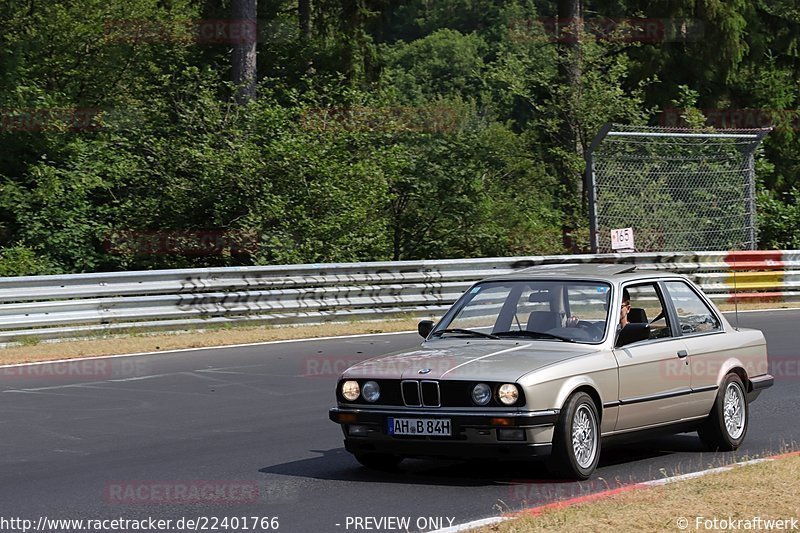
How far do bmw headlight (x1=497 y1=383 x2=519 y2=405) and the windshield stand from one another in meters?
1.11

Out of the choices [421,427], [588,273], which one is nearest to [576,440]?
[421,427]

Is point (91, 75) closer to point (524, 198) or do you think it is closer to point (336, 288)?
point (524, 198)

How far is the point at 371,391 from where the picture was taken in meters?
8.74

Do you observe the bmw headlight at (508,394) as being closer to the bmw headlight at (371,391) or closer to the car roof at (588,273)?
the bmw headlight at (371,391)

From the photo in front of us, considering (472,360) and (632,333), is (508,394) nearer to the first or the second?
(472,360)

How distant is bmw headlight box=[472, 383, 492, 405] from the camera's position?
8.34 meters

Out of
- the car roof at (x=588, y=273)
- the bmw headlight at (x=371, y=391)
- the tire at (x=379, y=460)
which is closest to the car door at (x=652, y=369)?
the car roof at (x=588, y=273)

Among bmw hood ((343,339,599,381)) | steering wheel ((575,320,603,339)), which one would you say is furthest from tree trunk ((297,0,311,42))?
bmw hood ((343,339,599,381))

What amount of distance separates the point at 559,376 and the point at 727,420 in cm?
229

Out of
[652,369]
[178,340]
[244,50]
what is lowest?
[178,340]

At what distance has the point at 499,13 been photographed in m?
88.4

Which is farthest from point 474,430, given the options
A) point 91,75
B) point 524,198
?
point 91,75

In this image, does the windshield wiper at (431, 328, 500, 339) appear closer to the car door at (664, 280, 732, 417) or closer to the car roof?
the car roof

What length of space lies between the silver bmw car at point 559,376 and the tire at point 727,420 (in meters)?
0.01
